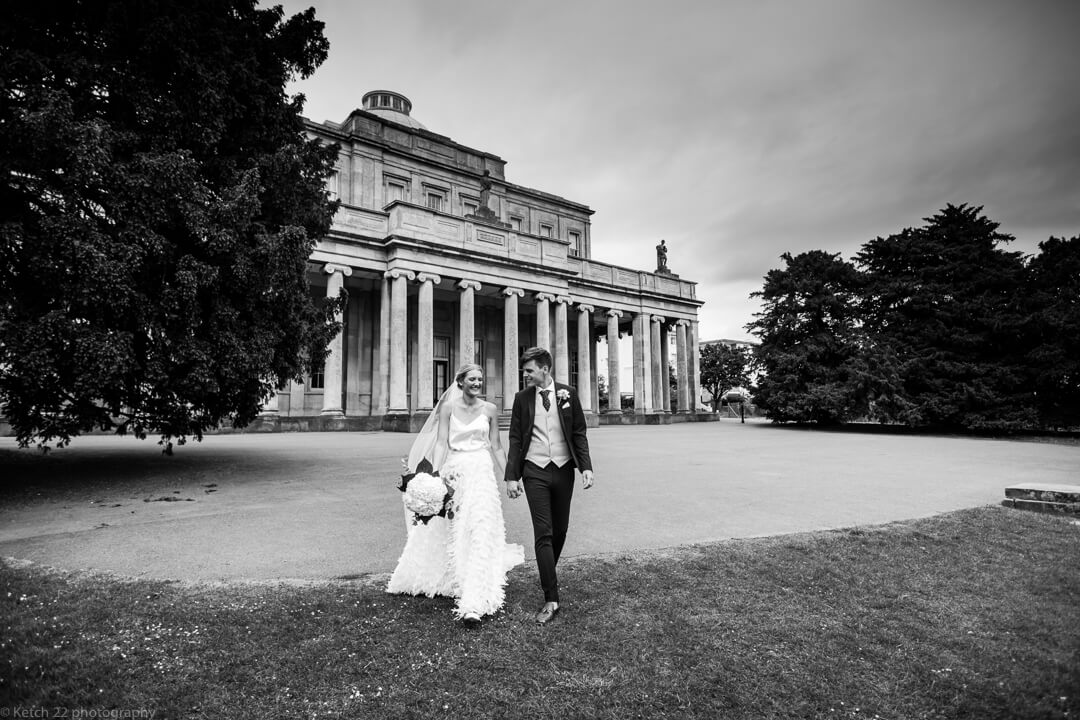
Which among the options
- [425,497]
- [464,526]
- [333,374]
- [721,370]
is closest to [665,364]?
[333,374]

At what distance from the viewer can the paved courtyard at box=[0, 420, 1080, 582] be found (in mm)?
5586

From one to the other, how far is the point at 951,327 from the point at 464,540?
29.3m

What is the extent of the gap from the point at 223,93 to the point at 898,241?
30517 millimetres

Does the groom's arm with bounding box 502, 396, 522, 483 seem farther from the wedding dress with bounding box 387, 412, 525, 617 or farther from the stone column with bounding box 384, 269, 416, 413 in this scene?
the stone column with bounding box 384, 269, 416, 413

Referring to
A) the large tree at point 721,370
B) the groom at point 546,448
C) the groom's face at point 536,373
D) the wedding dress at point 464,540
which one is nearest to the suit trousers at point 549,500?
the groom at point 546,448

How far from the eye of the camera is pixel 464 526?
4445 mm

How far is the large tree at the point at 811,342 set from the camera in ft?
88.9

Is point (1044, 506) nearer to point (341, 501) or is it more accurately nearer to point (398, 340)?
point (341, 501)

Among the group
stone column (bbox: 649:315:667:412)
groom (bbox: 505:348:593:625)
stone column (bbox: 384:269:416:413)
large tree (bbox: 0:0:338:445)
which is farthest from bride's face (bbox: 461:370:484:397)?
stone column (bbox: 649:315:667:412)

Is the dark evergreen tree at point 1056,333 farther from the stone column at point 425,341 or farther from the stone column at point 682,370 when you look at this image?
the stone column at point 425,341

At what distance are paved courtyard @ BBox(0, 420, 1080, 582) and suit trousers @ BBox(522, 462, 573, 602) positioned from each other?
1326mm

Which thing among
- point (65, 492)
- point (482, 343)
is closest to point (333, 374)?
point (482, 343)

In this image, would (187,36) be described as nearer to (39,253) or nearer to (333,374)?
(39,253)

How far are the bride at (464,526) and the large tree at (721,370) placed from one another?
57.4 meters
